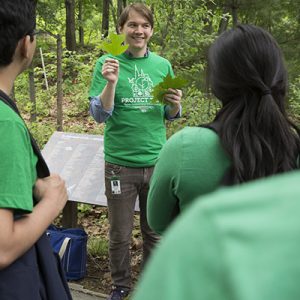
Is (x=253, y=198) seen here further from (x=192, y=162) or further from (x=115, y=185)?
(x=115, y=185)

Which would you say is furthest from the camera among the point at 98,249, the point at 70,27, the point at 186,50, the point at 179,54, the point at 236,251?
the point at 70,27

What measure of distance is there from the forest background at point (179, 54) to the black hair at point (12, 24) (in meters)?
1.21

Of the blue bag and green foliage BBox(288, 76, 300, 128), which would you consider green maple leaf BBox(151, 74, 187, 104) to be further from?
green foliage BBox(288, 76, 300, 128)

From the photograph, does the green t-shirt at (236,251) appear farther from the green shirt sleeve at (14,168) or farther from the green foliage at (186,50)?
the green foliage at (186,50)

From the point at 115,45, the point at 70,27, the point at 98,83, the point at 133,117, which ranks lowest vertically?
the point at 70,27

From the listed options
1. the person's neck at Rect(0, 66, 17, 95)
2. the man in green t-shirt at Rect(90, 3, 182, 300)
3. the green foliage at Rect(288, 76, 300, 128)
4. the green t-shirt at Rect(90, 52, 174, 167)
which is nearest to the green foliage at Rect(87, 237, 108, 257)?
the man in green t-shirt at Rect(90, 3, 182, 300)

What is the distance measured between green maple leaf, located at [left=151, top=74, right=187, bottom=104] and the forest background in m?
0.19

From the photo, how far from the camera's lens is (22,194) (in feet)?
5.01

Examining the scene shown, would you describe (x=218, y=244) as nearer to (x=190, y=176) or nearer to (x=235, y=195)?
(x=235, y=195)

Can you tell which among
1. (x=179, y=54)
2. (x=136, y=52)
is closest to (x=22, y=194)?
(x=136, y=52)

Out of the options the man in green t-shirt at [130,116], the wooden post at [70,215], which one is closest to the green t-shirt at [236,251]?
the man in green t-shirt at [130,116]

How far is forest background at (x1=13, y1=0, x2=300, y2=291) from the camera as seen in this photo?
5.77 meters

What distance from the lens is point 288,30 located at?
29.9ft

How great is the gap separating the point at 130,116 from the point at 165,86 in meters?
0.37
